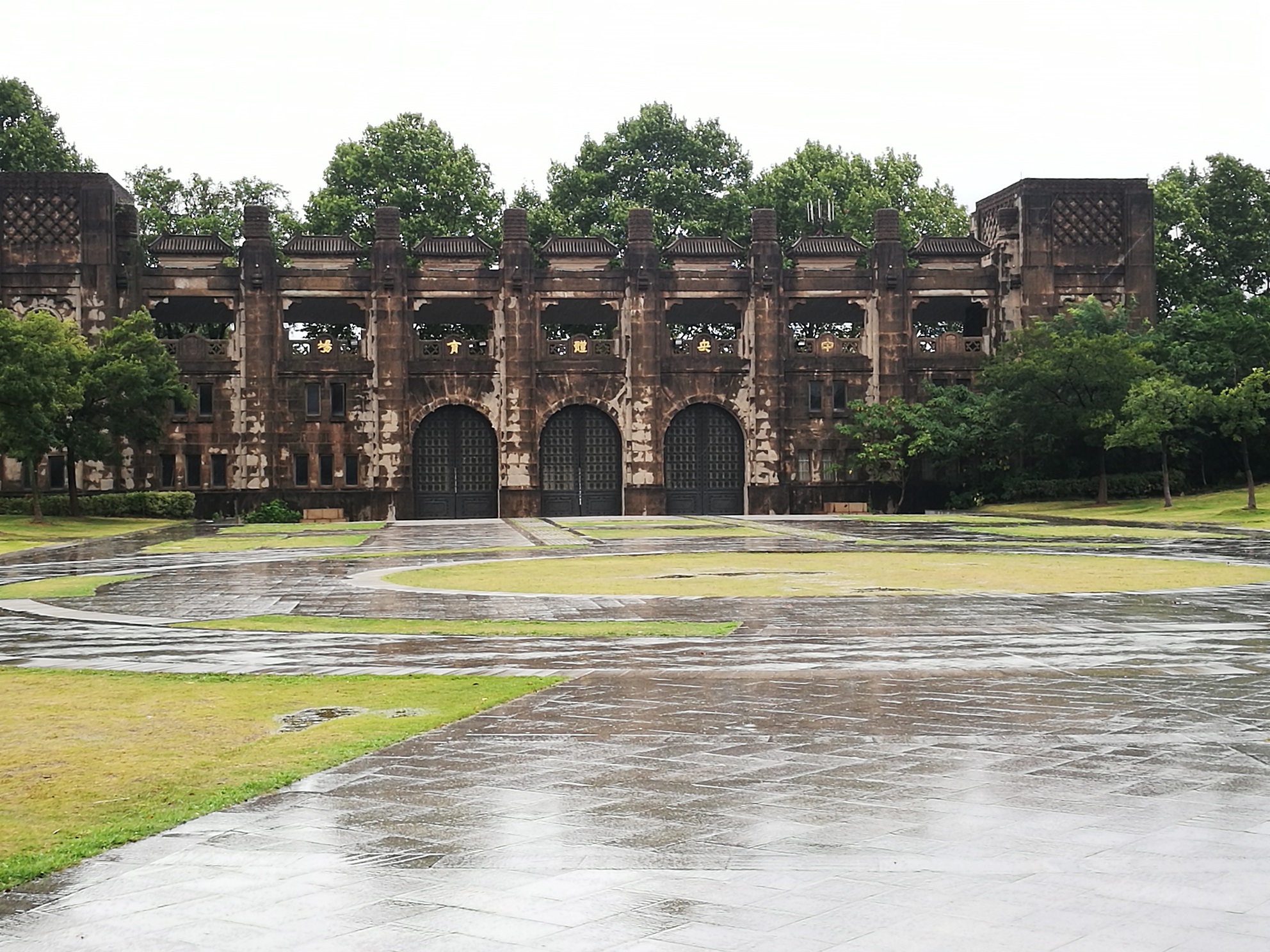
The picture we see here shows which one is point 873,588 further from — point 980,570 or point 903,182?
point 903,182

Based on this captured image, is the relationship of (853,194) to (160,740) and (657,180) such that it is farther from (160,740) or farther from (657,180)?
(160,740)

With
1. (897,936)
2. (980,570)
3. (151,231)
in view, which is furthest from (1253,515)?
(151,231)

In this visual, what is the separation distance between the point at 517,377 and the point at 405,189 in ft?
57.5

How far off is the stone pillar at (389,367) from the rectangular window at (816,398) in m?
16.9

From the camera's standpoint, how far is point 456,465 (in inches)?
2276

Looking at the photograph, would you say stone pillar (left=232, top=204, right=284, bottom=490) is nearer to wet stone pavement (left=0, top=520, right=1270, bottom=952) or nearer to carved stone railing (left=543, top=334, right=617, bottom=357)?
carved stone railing (left=543, top=334, right=617, bottom=357)

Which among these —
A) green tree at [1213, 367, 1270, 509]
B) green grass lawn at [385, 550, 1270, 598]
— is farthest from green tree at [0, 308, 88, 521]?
green tree at [1213, 367, 1270, 509]

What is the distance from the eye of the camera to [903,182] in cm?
7731

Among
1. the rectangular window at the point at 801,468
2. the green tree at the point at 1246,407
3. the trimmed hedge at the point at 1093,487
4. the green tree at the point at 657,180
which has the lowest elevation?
the trimmed hedge at the point at 1093,487

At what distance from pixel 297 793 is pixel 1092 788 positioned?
4327mm

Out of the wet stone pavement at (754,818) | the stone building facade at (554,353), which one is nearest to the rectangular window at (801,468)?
the stone building facade at (554,353)

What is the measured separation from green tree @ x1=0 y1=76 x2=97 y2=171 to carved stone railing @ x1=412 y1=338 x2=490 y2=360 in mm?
20038

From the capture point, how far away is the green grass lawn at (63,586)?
817 inches

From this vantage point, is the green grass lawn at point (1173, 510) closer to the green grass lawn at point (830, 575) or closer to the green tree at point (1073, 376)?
the green tree at point (1073, 376)
